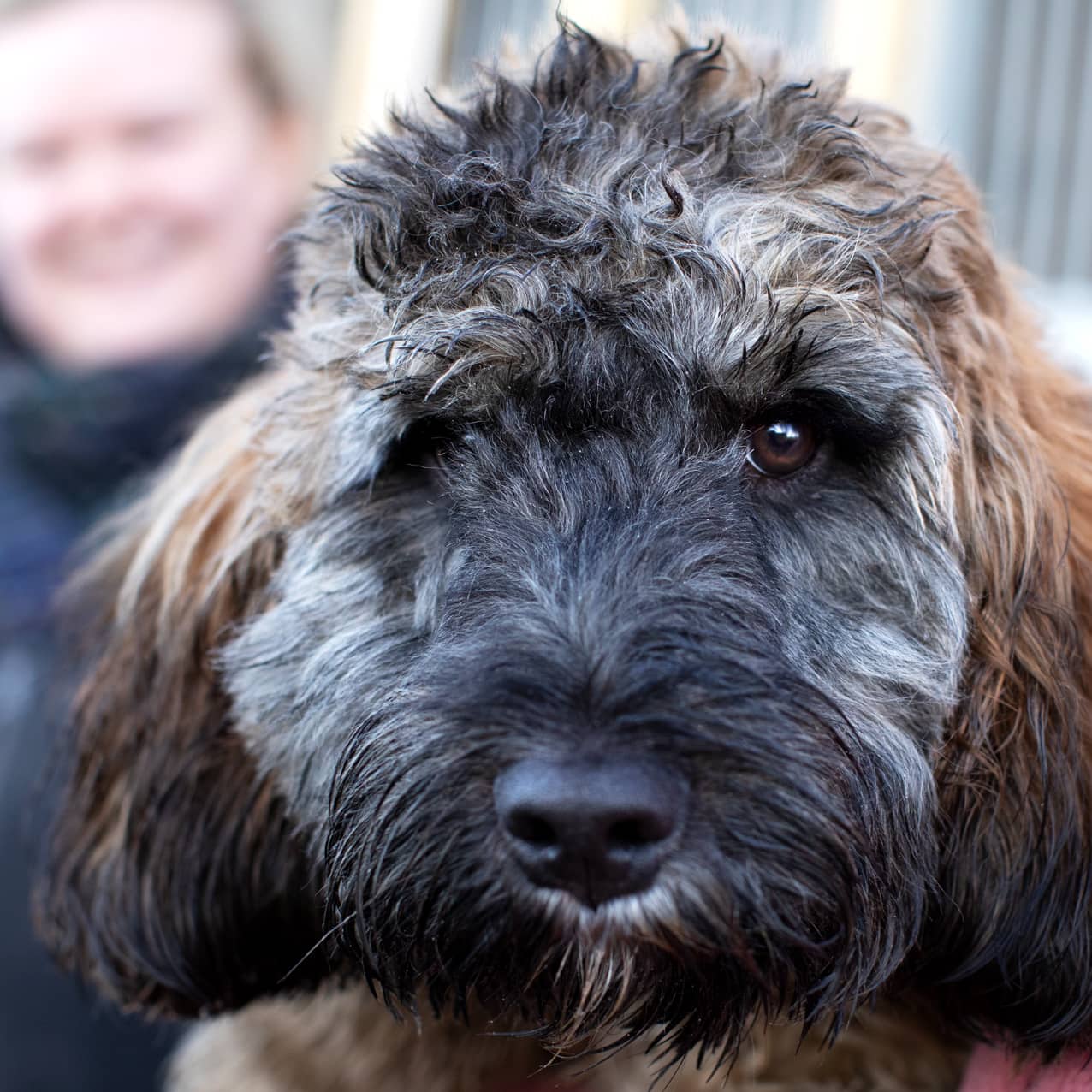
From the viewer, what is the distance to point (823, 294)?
5.29 feet

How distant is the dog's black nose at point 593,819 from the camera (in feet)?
4.17

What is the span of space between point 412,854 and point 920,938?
75 centimetres

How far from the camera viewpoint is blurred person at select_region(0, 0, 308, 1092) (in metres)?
3.52

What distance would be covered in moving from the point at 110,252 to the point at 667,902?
3.06 meters

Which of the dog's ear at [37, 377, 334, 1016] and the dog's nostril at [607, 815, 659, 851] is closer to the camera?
the dog's nostril at [607, 815, 659, 851]

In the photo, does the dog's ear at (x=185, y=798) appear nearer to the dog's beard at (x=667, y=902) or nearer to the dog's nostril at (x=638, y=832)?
the dog's beard at (x=667, y=902)

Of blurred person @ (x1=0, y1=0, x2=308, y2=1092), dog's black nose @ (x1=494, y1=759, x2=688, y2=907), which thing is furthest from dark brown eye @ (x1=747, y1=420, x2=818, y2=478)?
blurred person @ (x1=0, y1=0, x2=308, y2=1092)

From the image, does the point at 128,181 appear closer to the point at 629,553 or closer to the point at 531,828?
the point at 629,553

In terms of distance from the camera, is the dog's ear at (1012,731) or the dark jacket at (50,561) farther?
the dark jacket at (50,561)

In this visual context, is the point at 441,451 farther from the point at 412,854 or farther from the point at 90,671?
the point at 90,671

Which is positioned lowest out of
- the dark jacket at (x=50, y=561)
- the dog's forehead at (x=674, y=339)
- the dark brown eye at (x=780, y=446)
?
the dark jacket at (x=50, y=561)

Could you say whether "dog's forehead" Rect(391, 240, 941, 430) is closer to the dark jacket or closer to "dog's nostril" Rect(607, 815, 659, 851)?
"dog's nostril" Rect(607, 815, 659, 851)

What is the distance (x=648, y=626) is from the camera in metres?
1.47

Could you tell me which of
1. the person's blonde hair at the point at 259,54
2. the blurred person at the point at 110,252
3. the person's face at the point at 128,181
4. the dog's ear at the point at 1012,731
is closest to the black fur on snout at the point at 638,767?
the dog's ear at the point at 1012,731
